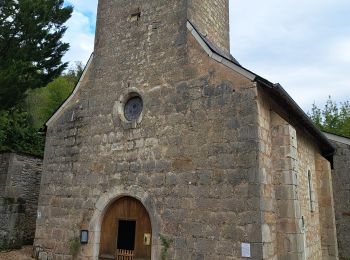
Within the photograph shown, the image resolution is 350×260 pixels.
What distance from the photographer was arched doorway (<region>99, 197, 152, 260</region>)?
25.1 ft

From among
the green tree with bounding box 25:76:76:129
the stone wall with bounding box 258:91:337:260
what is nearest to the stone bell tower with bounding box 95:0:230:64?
the stone wall with bounding box 258:91:337:260

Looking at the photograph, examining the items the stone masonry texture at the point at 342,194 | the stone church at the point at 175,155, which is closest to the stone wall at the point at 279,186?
the stone church at the point at 175,155

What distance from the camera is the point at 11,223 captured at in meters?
10.9

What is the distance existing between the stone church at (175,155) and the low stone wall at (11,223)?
8.02ft

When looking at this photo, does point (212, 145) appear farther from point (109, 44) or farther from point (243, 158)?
point (109, 44)

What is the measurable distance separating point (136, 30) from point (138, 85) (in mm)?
1616

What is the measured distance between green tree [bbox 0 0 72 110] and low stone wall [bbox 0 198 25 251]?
3146 mm

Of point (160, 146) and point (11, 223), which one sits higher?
point (160, 146)

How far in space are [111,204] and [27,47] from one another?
22.9 feet

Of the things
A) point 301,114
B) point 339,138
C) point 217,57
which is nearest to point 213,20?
point 217,57

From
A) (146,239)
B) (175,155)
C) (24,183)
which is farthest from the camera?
(24,183)

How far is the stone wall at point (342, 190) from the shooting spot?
1159 cm

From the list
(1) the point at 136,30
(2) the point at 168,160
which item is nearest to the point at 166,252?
(2) the point at 168,160

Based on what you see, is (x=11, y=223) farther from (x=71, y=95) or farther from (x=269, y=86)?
(x=269, y=86)
